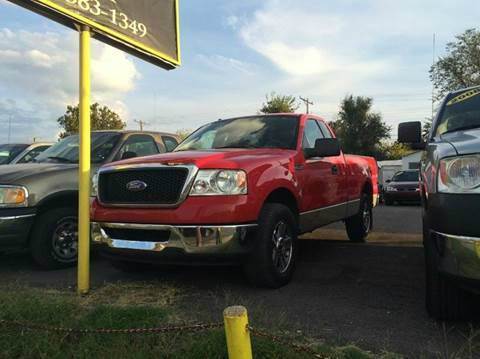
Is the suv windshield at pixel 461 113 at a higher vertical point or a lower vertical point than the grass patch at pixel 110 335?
higher

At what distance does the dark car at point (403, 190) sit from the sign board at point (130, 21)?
54.2 feet

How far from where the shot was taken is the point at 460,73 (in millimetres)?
43438

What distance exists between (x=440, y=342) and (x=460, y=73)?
44.8 m

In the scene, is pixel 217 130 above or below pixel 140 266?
above

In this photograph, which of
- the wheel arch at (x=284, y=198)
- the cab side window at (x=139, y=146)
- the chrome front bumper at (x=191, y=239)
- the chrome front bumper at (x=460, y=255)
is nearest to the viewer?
the chrome front bumper at (x=460, y=255)

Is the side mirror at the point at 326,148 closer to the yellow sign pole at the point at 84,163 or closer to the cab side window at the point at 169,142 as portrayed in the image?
the yellow sign pole at the point at 84,163

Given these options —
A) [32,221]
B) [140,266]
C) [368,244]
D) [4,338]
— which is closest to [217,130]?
[140,266]

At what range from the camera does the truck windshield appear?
5707mm

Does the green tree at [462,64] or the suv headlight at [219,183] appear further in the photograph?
the green tree at [462,64]

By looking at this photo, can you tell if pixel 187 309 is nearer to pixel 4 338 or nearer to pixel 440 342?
pixel 4 338

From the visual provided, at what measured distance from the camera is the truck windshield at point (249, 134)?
18.7ft

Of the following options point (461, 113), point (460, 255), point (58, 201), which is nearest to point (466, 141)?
point (460, 255)

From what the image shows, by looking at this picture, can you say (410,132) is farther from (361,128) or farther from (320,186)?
(361,128)

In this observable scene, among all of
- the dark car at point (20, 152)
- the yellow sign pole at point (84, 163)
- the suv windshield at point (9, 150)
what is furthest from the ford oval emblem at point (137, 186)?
the suv windshield at point (9, 150)
